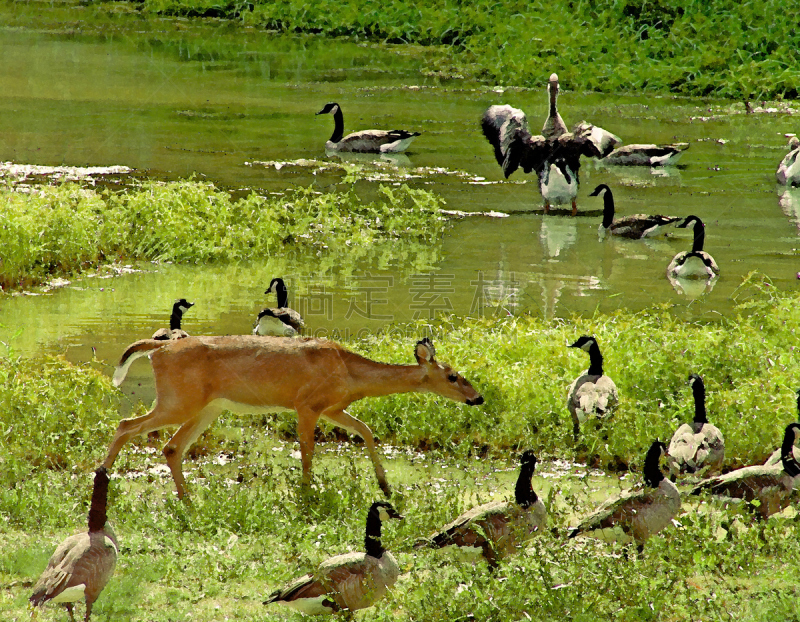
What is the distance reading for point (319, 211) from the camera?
1716 centimetres

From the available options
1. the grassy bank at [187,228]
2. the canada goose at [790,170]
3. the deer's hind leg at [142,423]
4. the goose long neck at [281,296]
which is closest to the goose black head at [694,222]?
the grassy bank at [187,228]

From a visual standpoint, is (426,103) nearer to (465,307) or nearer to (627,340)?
(465,307)

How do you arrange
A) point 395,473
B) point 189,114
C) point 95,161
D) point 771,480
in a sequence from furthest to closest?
1. point 189,114
2. point 95,161
3. point 395,473
4. point 771,480

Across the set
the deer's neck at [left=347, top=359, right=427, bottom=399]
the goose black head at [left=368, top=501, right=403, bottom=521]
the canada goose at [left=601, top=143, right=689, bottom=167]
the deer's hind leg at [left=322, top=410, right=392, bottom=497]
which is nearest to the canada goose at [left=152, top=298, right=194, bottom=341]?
the deer's hind leg at [left=322, top=410, right=392, bottom=497]

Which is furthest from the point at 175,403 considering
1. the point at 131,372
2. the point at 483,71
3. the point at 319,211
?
the point at 483,71

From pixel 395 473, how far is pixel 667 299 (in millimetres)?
6412

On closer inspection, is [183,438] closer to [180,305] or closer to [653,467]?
[180,305]

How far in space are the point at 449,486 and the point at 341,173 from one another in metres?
12.8

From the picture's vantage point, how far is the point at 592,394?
9531 mm

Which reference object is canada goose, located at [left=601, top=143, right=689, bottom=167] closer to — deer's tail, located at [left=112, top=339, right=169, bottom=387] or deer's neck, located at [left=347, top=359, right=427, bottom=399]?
deer's neck, located at [left=347, top=359, right=427, bottom=399]

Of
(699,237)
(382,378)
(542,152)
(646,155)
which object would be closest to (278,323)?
(382,378)

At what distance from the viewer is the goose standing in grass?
712 inches

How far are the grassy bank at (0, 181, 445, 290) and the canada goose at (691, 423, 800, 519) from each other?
857 centimetres

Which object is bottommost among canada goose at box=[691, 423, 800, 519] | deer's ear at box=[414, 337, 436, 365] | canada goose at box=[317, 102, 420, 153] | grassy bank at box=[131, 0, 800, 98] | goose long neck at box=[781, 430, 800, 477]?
canada goose at box=[691, 423, 800, 519]
